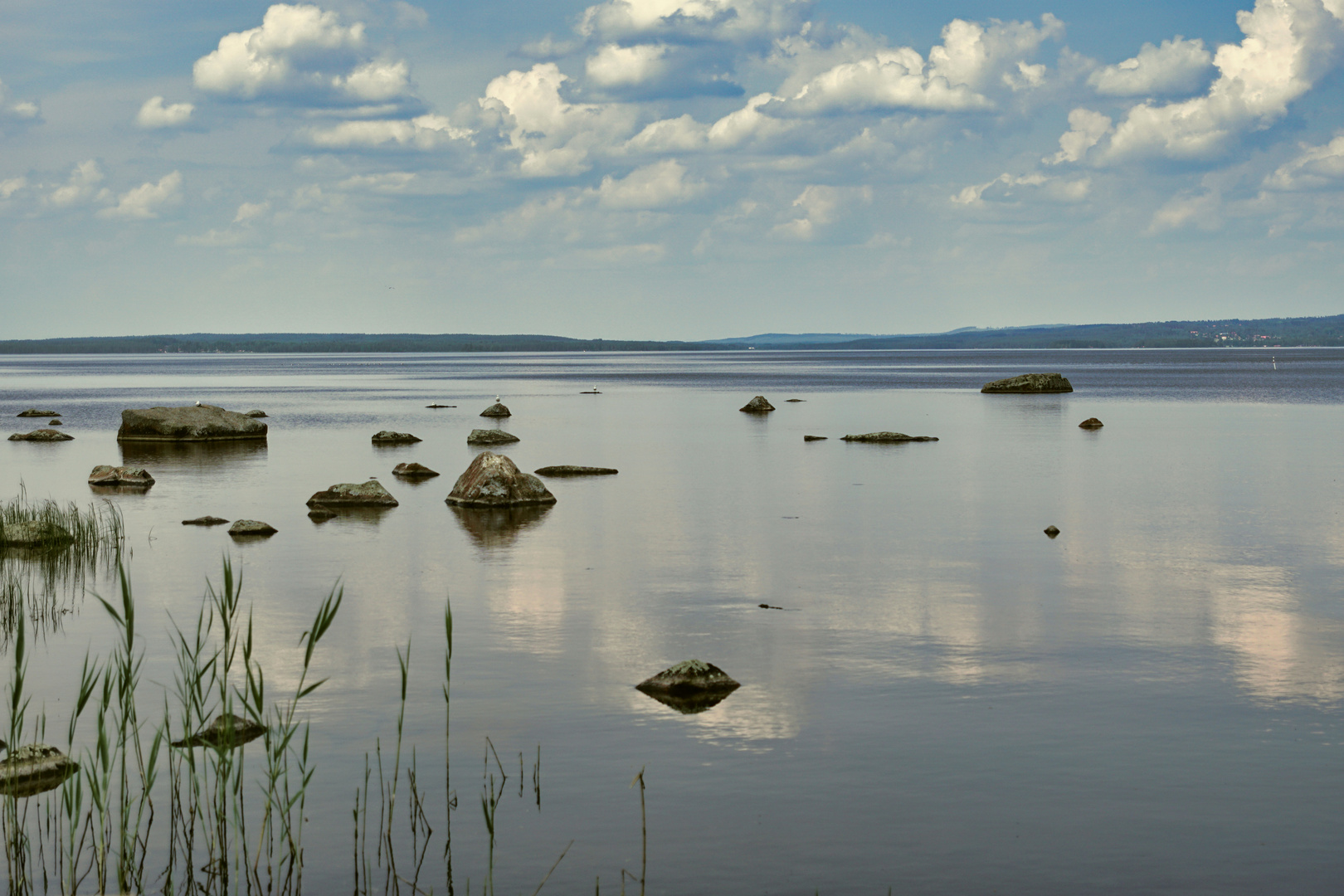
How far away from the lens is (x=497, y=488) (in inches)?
1188

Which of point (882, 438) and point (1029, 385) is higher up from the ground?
point (1029, 385)

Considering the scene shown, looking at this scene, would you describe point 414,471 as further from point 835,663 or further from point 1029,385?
point 1029,385

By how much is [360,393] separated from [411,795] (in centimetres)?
10552

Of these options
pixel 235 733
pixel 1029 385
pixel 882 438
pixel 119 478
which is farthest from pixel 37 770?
pixel 1029 385

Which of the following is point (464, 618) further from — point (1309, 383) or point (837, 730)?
point (1309, 383)

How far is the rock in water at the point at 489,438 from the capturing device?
52.1 meters

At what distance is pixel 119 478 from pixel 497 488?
1172 cm

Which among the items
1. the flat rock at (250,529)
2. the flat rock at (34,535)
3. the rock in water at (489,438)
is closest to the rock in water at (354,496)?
the flat rock at (250,529)

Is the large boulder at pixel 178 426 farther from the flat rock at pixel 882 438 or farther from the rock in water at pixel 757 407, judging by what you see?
the rock in water at pixel 757 407

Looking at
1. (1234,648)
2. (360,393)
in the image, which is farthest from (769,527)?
(360,393)

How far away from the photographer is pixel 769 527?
26.9 metres

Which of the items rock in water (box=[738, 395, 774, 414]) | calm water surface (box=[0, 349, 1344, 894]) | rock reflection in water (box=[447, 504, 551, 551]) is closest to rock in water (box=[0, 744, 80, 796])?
calm water surface (box=[0, 349, 1344, 894])

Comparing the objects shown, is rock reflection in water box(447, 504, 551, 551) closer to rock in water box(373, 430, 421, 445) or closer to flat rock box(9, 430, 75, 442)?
rock in water box(373, 430, 421, 445)

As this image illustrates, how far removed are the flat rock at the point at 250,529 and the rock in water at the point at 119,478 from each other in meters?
10.6
